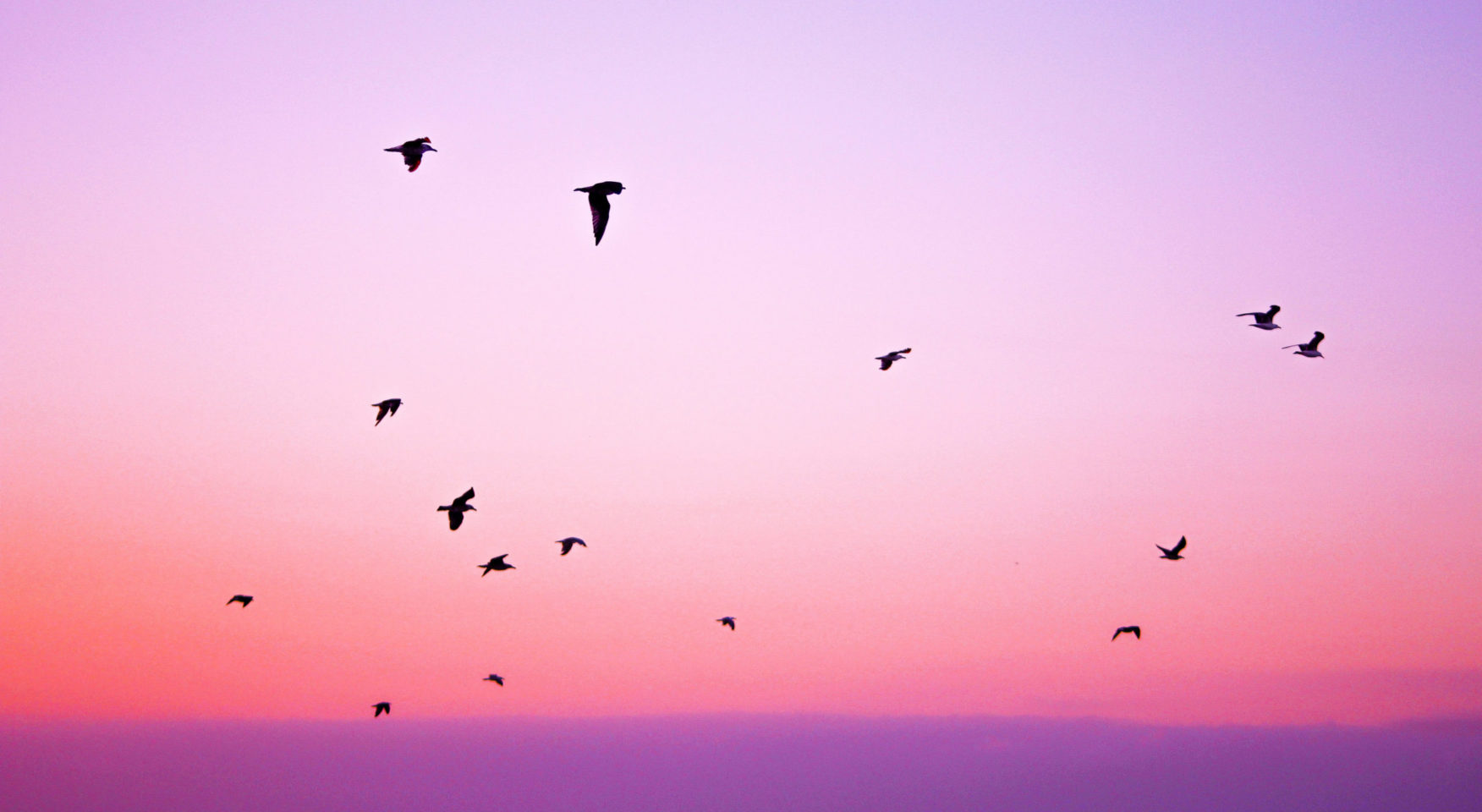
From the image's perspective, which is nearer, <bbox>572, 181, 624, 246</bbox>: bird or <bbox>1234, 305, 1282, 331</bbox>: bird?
<bbox>572, 181, 624, 246</bbox>: bird

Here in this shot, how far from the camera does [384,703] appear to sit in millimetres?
63000

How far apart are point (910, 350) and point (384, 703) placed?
30.7 m

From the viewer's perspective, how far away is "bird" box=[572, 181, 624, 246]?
35500 millimetres

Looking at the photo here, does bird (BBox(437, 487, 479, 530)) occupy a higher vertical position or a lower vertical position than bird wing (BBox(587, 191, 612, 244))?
lower

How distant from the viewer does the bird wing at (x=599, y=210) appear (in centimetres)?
3525

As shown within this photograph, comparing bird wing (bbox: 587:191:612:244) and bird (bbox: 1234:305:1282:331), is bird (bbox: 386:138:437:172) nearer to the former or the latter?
bird wing (bbox: 587:191:612:244)

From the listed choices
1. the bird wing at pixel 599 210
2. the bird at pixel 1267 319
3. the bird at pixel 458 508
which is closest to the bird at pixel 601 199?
the bird wing at pixel 599 210

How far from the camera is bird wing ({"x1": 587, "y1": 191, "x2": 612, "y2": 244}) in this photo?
116ft

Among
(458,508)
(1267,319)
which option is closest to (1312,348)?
(1267,319)

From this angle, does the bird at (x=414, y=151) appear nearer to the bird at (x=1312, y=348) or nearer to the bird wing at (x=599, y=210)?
the bird wing at (x=599, y=210)

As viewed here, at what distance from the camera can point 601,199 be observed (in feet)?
119

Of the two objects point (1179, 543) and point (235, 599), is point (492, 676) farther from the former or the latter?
point (1179, 543)

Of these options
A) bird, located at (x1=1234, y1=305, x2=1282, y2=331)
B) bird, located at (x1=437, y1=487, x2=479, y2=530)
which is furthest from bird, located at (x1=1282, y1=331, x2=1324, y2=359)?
bird, located at (x1=437, y1=487, x2=479, y2=530)

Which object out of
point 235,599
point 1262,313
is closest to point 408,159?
point 235,599
